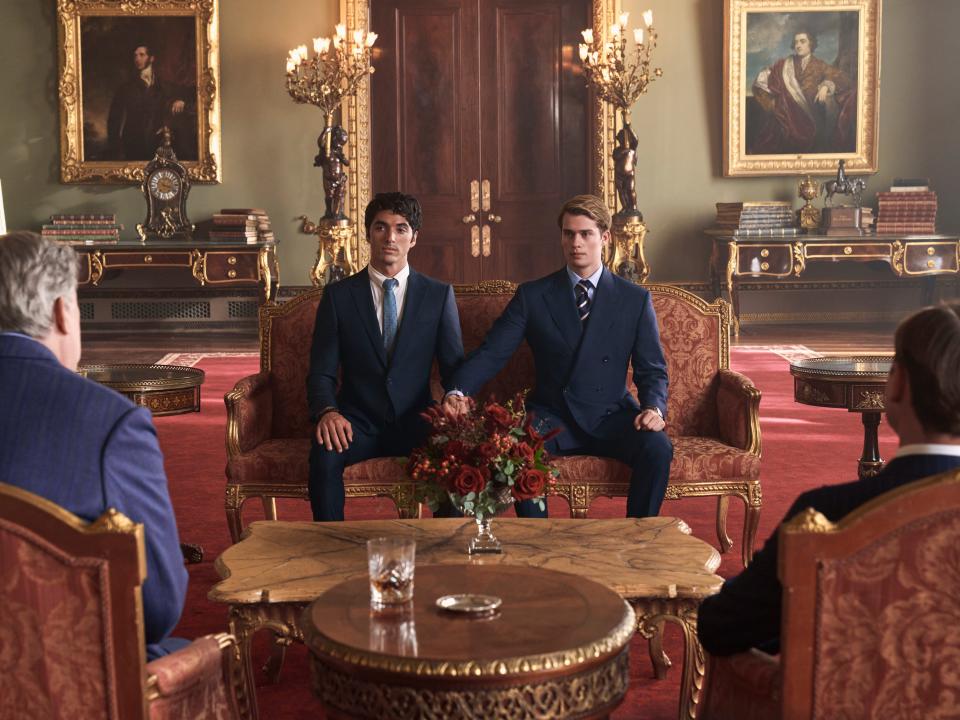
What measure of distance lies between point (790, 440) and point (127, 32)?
→ 7100 mm

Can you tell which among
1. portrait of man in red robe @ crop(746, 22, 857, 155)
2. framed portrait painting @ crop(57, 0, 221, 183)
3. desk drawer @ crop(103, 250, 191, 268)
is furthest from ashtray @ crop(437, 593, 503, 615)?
portrait of man in red robe @ crop(746, 22, 857, 155)

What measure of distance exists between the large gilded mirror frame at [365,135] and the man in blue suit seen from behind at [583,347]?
6452 mm

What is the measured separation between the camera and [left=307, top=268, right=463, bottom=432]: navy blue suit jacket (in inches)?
173

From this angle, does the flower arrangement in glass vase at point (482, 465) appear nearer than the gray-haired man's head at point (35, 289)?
No

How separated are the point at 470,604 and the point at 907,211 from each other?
29.6 feet

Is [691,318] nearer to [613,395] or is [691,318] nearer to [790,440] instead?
[613,395]

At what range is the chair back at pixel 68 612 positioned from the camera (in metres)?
1.75

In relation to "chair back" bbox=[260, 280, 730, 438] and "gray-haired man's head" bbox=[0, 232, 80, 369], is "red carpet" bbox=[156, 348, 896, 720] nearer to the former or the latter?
"chair back" bbox=[260, 280, 730, 438]

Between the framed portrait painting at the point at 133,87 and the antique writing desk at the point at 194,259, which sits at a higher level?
the framed portrait painting at the point at 133,87

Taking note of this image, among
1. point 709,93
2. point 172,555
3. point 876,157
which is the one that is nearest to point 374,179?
point 709,93

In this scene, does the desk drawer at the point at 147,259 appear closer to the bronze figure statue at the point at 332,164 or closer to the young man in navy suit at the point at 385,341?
the bronze figure statue at the point at 332,164

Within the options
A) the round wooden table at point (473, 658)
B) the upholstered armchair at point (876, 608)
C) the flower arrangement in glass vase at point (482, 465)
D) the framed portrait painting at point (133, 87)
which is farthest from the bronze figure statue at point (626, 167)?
the upholstered armchair at point (876, 608)

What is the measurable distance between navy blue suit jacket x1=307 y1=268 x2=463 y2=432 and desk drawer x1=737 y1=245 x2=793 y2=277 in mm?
6253

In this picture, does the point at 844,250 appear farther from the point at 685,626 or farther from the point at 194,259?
the point at 685,626
